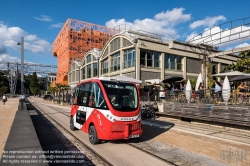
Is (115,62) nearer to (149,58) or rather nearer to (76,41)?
(149,58)

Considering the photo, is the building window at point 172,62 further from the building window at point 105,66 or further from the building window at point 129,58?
the building window at point 105,66

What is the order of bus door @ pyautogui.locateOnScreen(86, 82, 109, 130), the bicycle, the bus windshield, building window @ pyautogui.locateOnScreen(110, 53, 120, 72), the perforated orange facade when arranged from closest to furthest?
bus door @ pyautogui.locateOnScreen(86, 82, 109, 130) < the bus windshield < the bicycle < building window @ pyautogui.locateOnScreen(110, 53, 120, 72) < the perforated orange facade

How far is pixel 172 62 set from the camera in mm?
30703

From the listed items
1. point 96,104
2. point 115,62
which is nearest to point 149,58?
point 115,62

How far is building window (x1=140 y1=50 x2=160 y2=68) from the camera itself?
2775 centimetres

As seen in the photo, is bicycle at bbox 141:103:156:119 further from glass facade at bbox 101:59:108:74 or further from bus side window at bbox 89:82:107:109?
glass facade at bbox 101:59:108:74

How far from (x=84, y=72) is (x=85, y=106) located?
4000cm

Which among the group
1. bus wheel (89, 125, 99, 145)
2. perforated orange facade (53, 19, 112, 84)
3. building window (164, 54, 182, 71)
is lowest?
bus wheel (89, 125, 99, 145)

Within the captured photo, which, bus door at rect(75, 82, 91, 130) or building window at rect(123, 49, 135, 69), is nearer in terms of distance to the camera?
bus door at rect(75, 82, 91, 130)

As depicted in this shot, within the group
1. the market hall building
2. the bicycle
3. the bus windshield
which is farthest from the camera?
the market hall building

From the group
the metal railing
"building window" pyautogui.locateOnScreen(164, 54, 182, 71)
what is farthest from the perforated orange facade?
the metal railing

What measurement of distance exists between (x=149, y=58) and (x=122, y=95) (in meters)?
21.2

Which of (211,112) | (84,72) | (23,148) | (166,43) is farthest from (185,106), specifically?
(84,72)

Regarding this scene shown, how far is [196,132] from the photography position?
33.4ft
